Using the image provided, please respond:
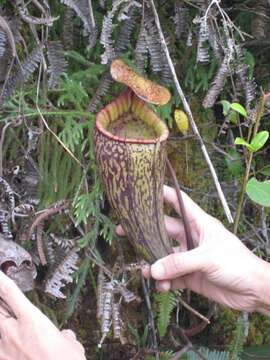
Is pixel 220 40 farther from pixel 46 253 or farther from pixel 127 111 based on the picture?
pixel 46 253

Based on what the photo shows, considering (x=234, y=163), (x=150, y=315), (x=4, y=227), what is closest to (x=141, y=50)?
(x=234, y=163)

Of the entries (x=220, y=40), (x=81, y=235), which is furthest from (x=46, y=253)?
(x=220, y=40)

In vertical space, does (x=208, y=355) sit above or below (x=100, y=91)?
below

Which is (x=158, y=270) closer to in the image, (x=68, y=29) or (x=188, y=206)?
(x=188, y=206)

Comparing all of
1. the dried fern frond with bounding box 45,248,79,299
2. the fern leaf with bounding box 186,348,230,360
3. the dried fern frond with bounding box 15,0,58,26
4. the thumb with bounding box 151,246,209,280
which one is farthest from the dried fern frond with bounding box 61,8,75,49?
the fern leaf with bounding box 186,348,230,360

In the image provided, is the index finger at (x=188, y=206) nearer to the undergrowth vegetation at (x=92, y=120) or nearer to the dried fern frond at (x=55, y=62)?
the undergrowth vegetation at (x=92, y=120)

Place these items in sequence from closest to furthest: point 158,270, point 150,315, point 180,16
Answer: point 158,270
point 180,16
point 150,315

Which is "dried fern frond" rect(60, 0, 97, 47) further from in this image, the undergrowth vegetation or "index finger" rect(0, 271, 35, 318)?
"index finger" rect(0, 271, 35, 318)
